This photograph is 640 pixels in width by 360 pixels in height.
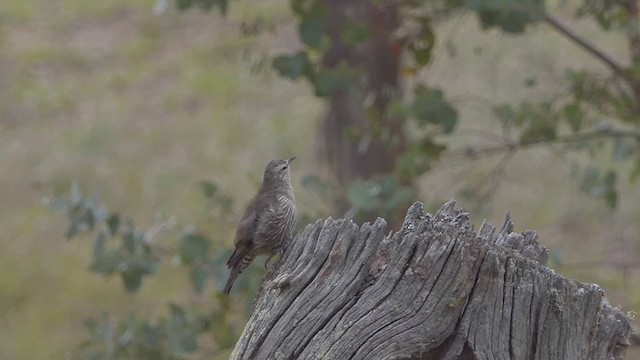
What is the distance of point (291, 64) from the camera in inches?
254

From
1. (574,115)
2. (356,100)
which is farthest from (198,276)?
(574,115)

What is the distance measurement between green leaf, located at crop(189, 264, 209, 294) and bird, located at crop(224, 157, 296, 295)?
0.54m

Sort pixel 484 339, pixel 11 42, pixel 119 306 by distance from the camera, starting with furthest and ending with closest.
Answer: pixel 11 42 → pixel 119 306 → pixel 484 339

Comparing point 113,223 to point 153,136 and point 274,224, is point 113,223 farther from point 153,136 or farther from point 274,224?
point 153,136

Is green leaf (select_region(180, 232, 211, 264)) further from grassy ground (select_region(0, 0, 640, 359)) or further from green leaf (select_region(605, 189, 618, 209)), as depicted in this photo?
grassy ground (select_region(0, 0, 640, 359))

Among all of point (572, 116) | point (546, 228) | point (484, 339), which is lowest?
point (484, 339)

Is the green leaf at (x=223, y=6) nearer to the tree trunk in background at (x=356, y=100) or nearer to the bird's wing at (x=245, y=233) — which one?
the tree trunk in background at (x=356, y=100)

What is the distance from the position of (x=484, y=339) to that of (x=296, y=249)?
536 millimetres

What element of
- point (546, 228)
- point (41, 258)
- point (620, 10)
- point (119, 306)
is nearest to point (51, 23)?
point (41, 258)

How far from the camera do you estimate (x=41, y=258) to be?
41.7 ft

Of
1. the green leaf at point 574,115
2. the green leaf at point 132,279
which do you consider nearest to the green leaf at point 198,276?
the green leaf at point 132,279

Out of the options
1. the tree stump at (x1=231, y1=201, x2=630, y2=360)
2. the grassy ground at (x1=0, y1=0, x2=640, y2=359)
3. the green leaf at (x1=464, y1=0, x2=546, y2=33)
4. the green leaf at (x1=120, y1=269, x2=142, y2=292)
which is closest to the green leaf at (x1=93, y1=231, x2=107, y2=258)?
the green leaf at (x1=120, y1=269, x2=142, y2=292)

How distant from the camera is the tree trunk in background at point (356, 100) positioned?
7.75 meters

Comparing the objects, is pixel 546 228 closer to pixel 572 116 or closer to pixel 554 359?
pixel 572 116
